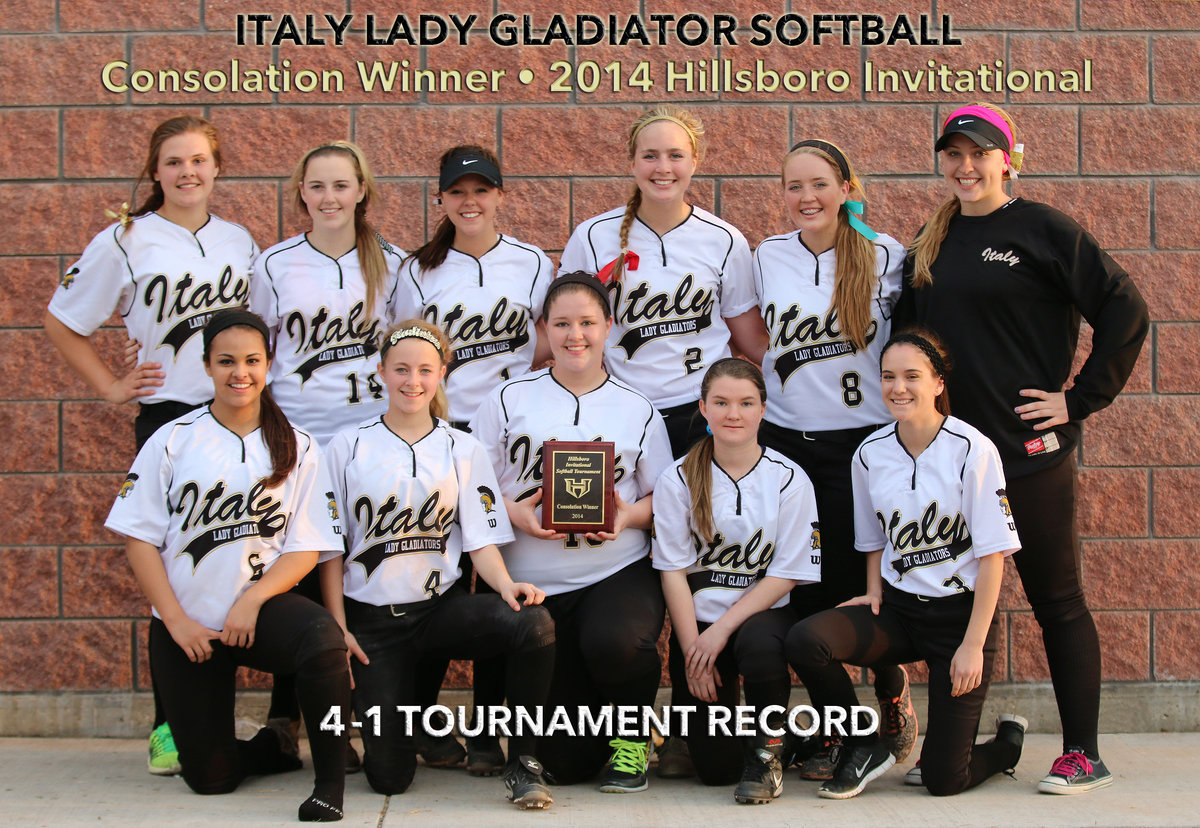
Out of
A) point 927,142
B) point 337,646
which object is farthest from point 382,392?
point 927,142

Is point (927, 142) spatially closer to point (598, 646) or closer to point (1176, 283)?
point (1176, 283)

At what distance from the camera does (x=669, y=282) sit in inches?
154

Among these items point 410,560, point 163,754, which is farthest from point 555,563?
point 163,754

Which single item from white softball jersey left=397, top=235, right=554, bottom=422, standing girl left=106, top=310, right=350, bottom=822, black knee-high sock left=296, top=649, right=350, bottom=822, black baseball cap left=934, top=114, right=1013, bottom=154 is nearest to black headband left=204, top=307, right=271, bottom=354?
standing girl left=106, top=310, right=350, bottom=822

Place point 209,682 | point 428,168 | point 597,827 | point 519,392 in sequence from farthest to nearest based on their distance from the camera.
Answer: point 428,168 → point 519,392 → point 209,682 → point 597,827

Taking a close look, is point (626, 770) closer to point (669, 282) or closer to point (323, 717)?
point (323, 717)

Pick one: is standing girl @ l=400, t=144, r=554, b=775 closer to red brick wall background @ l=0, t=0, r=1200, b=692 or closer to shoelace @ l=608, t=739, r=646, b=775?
shoelace @ l=608, t=739, r=646, b=775

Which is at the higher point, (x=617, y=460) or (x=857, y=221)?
(x=857, y=221)

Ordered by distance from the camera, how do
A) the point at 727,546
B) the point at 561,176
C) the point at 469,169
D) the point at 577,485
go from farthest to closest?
the point at 561,176, the point at 469,169, the point at 727,546, the point at 577,485

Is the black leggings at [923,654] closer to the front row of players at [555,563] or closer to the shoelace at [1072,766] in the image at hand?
the front row of players at [555,563]

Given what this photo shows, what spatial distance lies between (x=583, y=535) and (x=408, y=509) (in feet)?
1.84

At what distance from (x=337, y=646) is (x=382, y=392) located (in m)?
0.93

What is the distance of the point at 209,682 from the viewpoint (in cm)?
352

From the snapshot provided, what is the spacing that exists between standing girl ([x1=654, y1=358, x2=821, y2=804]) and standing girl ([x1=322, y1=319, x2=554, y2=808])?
45 centimetres
